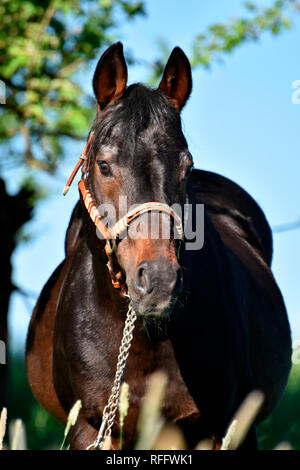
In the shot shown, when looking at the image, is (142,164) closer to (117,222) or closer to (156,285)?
(117,222)

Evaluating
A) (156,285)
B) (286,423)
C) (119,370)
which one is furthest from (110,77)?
(286,423)

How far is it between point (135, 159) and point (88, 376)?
3.88 feet

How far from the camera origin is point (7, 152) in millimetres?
8086

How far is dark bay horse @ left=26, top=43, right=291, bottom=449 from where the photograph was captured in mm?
3102

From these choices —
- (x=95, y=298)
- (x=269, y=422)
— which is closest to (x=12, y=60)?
(x=95, y=298)

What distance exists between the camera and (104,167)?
3.30 meters

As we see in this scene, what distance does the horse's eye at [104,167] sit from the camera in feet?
10.8

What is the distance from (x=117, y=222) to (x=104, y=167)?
295 mm

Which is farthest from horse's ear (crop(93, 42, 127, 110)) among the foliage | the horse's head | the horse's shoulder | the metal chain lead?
the foliage

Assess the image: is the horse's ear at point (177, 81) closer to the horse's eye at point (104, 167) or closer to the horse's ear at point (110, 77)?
the horse's ear at point (110, 77)

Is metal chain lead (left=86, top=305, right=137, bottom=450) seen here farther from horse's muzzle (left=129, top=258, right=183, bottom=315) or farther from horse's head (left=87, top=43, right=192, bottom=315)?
horse's muzzle (left=129, top=258, right=183, bottom=315)

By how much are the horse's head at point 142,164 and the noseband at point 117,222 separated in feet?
0.10

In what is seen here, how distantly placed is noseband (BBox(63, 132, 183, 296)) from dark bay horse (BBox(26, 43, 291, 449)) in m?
0.03

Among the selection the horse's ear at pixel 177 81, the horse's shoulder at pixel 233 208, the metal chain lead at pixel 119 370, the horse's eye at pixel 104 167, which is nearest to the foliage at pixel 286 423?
the horse's shoulder at pixel 233 208
